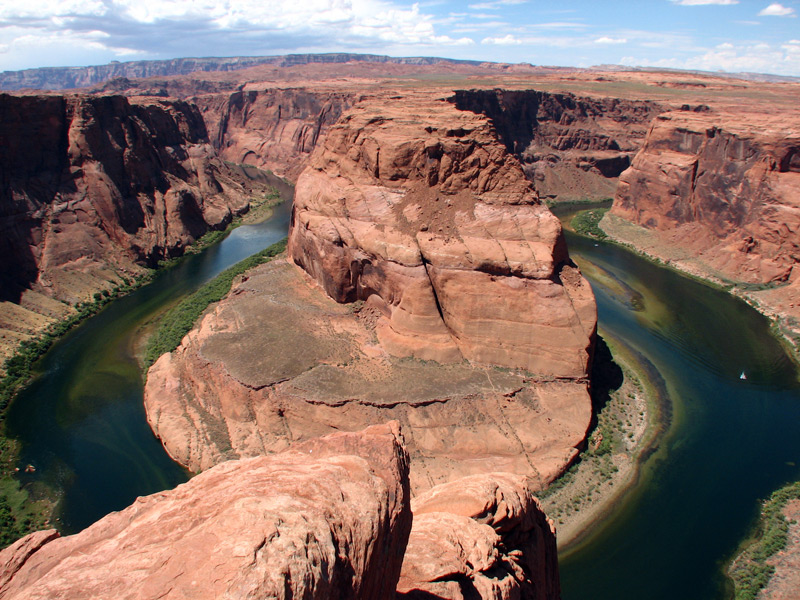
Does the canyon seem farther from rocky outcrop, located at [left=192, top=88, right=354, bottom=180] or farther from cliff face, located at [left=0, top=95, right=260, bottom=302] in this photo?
rocky outcrop, located at [left=192, top=88, right=354, bottom=180]

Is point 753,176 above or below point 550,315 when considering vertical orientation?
above

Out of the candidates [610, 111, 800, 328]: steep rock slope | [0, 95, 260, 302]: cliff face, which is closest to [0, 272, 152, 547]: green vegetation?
[0, 95, 260, 302]: cliff face

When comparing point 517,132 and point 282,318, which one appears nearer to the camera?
point 282,318

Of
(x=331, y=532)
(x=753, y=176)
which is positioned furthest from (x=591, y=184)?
(x=331, y=532)

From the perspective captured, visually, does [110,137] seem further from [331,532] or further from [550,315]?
[331,532]

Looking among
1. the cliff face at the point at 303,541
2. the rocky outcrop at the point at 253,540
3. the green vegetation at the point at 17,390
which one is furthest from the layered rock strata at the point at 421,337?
the rocky outcrop at the point at 253,540

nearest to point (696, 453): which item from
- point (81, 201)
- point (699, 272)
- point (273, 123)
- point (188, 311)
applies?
point (699, 272)
